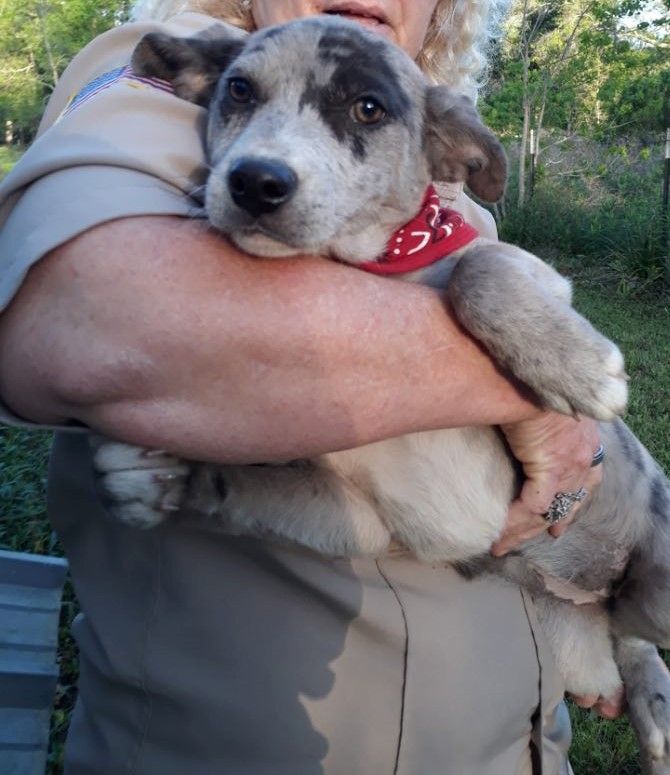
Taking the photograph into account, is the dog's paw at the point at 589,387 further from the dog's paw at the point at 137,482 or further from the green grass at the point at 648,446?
the green grass at the point at 648,446

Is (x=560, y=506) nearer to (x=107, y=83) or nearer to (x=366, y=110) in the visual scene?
(x=366, y=110)

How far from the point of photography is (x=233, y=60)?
2303mm

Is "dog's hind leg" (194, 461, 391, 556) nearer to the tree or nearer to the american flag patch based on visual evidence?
the american flag patch

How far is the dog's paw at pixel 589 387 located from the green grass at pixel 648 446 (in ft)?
7.35

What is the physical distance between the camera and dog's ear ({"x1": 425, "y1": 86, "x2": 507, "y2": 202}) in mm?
2451

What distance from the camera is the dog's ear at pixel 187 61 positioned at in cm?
204

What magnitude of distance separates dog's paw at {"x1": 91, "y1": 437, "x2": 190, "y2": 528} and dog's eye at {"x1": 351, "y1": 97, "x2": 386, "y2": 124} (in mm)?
986

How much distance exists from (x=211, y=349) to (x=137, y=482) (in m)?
0.55

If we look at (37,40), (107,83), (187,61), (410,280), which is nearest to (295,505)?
(410,280)

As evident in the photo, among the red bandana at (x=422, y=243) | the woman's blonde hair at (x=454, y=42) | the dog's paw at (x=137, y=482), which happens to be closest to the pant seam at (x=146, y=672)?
the dog's paw at (x=137, y=482)

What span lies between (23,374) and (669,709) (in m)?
2.20

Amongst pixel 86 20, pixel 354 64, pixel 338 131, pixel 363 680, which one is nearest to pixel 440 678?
pixel 363 680

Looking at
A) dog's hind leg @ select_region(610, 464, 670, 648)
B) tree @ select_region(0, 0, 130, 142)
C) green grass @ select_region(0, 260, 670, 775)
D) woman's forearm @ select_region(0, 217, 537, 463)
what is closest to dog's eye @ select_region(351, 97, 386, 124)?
woman's forearm @ select_region(0, 217, 537, 463)

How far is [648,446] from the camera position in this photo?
5.94 m
